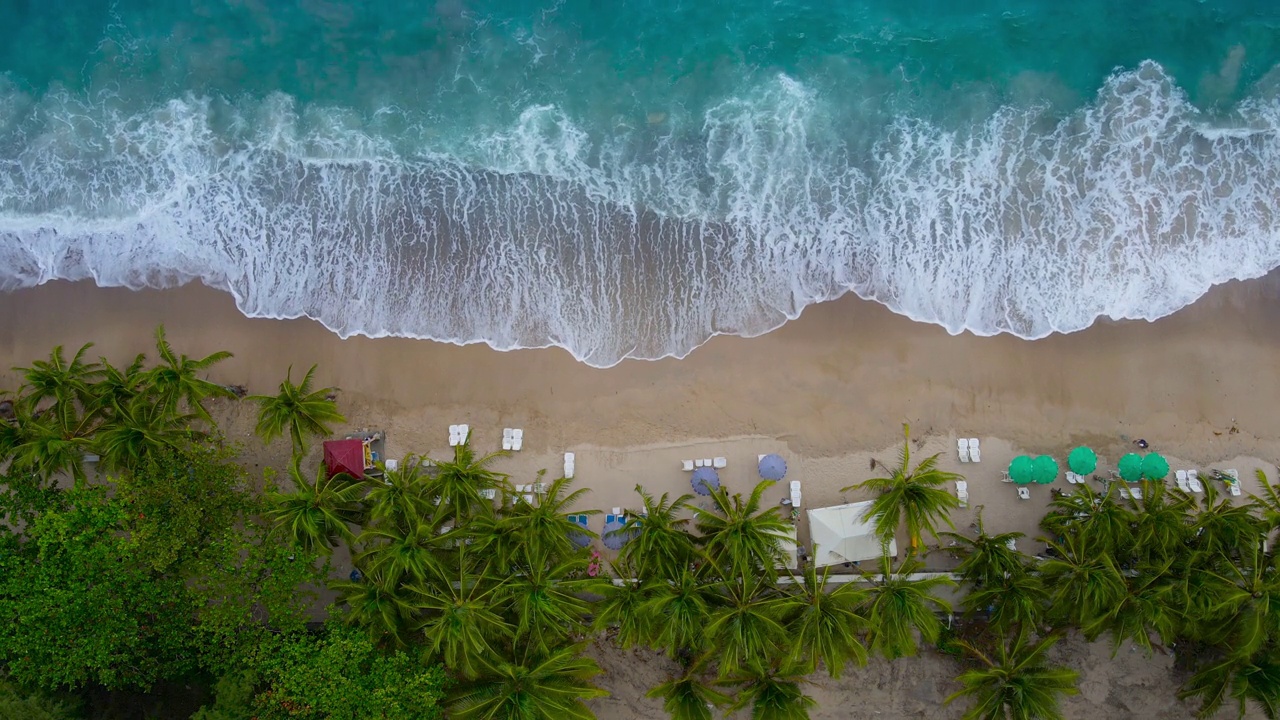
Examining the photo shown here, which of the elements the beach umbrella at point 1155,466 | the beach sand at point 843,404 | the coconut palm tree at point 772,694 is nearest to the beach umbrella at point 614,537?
the beach sand at point 843,404

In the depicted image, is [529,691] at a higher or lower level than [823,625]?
lower

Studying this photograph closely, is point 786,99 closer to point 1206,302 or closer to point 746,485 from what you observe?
point 746,485

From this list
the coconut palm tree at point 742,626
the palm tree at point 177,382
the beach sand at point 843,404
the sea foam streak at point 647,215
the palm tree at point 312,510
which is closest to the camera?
the coconut palm tree at point 742,626

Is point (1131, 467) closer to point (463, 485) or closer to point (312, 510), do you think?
→ point (463, 485)

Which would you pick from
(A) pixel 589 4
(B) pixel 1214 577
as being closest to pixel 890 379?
(B) pixel 1214 577

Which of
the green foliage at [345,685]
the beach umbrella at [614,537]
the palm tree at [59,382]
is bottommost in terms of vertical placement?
the green foliage at [345,685]

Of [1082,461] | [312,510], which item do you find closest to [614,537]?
[312,510]

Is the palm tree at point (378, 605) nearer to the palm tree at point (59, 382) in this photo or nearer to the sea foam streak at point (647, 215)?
the sea foam streak at point (647, 215)
